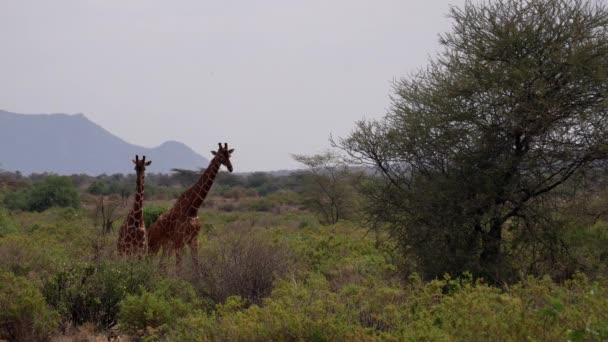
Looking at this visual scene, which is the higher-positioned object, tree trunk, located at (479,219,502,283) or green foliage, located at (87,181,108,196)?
green foliage, located at (87,181,108,196)

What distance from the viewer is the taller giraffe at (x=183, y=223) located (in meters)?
10.4

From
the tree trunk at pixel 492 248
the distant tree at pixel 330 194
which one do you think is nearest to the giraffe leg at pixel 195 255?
the tree trunk at pixel 492 248

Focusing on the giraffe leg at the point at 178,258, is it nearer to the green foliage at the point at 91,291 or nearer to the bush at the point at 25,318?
the green foliage at the point at 91,291

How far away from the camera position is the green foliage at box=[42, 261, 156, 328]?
332 inches

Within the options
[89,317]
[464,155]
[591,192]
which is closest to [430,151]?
[464,155]

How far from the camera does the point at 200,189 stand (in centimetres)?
1091

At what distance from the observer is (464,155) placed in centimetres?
1032

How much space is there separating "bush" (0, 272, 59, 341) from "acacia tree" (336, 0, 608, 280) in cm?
552

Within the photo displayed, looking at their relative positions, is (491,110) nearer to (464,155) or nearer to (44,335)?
(464,155)

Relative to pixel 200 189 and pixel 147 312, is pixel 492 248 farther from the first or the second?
pixel 147 312

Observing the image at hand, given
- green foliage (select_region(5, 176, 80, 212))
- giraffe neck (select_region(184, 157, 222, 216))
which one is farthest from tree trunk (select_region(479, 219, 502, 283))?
green foliage (select_region(5, 176, 80, 212))

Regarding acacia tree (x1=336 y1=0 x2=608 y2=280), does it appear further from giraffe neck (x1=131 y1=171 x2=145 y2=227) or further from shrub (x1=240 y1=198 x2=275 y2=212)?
shrub (x1=240 y1=198 x2=275 y2=212)

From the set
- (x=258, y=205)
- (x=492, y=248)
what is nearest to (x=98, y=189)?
(x=258, y=205)

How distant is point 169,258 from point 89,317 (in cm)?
197
